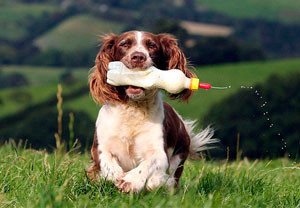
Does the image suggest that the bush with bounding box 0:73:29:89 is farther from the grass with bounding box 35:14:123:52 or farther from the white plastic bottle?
the white plastic bottle

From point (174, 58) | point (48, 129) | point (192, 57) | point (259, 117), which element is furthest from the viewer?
point (48, 129)

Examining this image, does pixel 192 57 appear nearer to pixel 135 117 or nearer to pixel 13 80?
pixel 135 117

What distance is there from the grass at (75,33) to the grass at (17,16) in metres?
7.26

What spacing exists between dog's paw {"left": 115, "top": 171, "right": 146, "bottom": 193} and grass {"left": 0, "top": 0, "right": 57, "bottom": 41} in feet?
321

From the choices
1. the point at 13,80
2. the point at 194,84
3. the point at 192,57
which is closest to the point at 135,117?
the point at 194,84

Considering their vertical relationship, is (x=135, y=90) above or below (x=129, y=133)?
above

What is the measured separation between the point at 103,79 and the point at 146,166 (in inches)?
35.0

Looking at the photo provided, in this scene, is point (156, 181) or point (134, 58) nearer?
point (156, 181)

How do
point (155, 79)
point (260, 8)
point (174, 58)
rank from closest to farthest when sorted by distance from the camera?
point (155, 79)
point (174, 58)
point (260, 8)

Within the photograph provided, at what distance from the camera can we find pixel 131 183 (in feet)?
12.2

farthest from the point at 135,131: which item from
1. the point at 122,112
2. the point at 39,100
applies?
the point at 39,100

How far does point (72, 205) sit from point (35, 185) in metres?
0.53

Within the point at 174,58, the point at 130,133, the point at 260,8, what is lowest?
the point at 130,133

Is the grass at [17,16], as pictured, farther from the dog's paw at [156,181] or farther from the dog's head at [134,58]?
the dog's paw at [156,181]
